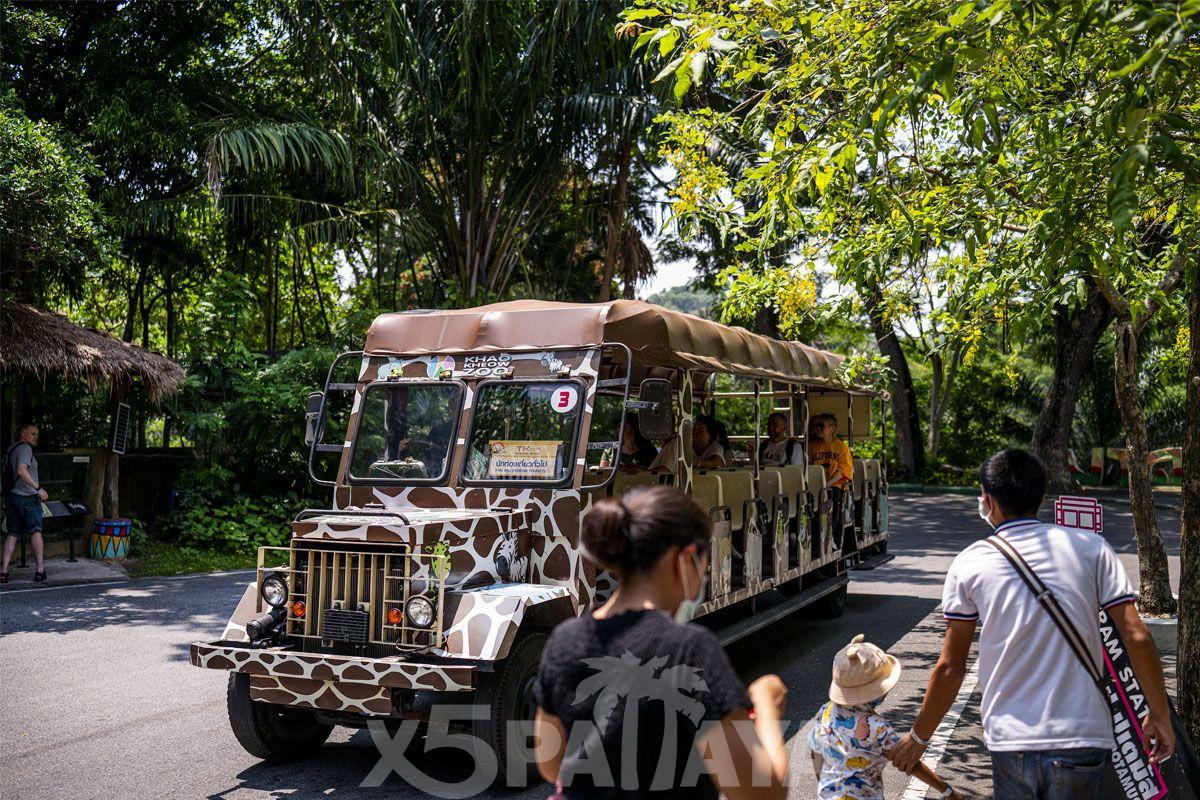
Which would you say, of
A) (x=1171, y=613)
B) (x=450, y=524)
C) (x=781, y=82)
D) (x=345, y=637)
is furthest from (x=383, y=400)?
(x=1171, y=613)

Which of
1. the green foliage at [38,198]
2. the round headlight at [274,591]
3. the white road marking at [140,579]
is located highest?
the green foliage at [38,198]

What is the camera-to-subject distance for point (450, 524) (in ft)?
20.7

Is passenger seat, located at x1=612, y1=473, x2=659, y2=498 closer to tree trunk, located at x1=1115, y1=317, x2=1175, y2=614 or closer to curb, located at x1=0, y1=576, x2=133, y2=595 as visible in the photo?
tree trunk, located at x1=1115, y1=317, x2=1175, y2=614

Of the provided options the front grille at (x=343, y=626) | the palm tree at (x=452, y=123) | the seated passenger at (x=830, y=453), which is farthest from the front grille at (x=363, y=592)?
the palm tree at (x=452, y=123)

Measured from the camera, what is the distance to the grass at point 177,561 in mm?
14672

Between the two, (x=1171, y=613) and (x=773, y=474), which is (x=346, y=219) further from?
(x=1171, y=613)

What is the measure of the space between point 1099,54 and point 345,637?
5.21m

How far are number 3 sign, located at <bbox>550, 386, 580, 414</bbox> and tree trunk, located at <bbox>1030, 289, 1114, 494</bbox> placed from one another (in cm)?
2144

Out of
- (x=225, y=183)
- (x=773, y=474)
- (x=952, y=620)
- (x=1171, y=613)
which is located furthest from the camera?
(x=225, y=183)

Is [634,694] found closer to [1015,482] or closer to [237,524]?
[1015,482]

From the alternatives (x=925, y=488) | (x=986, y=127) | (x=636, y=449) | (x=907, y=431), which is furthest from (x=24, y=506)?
(x=907, y=431)

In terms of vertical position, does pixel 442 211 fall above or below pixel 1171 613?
→ above

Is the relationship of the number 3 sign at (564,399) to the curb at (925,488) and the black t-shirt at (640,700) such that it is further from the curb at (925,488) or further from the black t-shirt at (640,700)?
the curb at (925,488)

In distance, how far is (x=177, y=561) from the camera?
1527 cm
